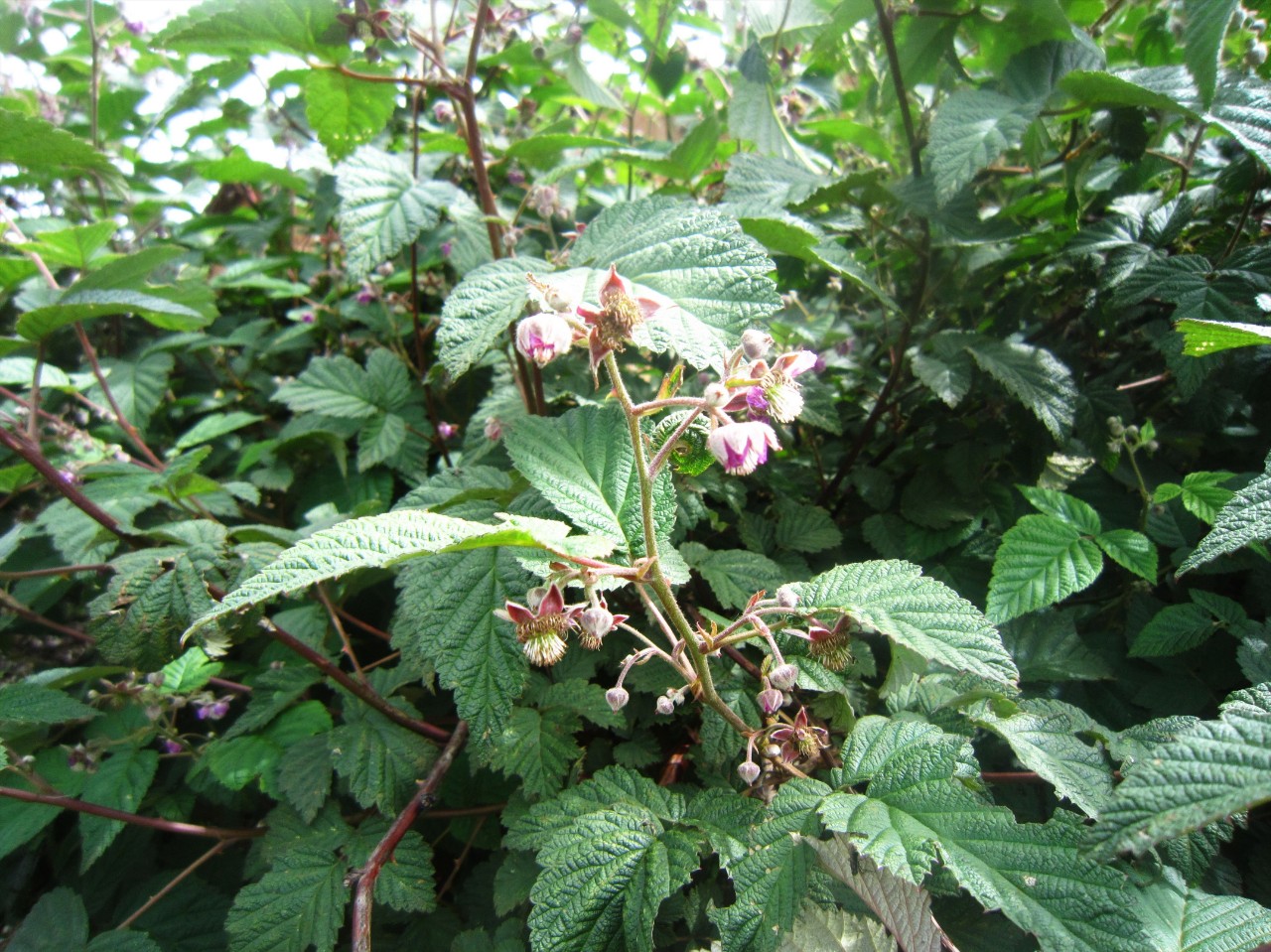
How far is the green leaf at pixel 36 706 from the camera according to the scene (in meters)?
1.04

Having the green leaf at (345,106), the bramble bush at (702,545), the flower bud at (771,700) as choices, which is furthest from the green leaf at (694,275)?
the green leaf at (345,106)

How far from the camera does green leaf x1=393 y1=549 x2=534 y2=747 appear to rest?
2.73 feet

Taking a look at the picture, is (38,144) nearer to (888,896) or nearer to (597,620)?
(597,620)

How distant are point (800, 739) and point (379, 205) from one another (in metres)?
1.14

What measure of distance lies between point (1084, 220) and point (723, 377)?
129 centimetres

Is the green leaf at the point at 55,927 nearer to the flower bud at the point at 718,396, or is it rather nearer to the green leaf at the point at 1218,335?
the flower bud at the point at 718,396

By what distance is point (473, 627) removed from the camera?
885mm

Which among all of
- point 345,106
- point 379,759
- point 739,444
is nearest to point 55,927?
point 379,759

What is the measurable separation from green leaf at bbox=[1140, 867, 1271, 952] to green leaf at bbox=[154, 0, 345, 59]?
170cm

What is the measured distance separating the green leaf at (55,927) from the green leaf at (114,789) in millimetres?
67

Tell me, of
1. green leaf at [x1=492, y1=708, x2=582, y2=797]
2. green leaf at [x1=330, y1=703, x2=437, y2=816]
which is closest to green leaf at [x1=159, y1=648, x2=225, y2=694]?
green leaf at [x1=330, y1=703, x2=437, y2=816]

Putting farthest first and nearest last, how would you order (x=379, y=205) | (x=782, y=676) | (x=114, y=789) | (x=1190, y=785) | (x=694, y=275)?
(x=379, y=205), (x=114, y=789), (x=694, y=275), (x=782, y=676), (x=1190, y=785)

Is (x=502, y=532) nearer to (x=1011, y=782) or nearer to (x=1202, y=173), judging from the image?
(x=1011, y=782)

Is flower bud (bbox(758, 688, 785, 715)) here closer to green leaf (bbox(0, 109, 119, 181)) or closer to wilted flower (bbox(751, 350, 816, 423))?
wilted flower (bbox(751, 350, 816, 423))
